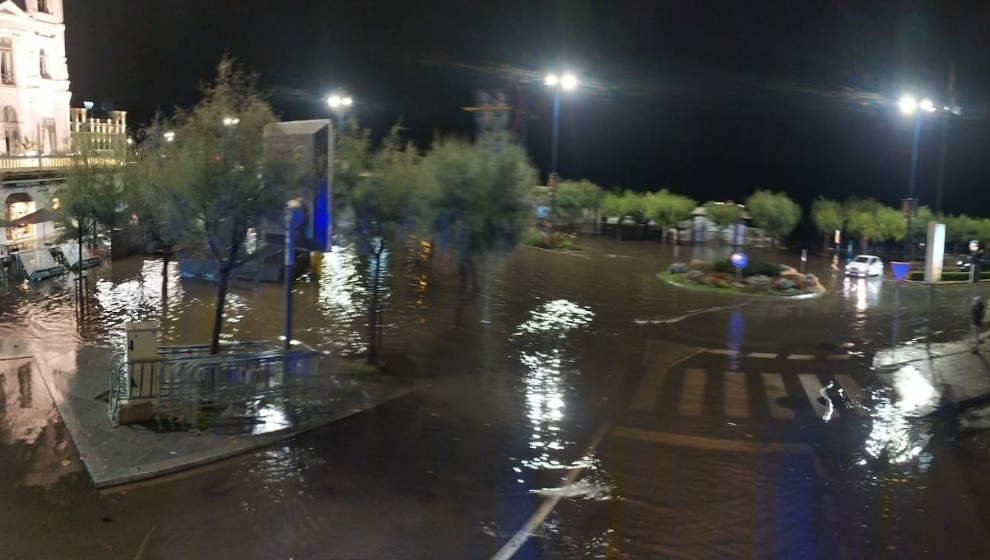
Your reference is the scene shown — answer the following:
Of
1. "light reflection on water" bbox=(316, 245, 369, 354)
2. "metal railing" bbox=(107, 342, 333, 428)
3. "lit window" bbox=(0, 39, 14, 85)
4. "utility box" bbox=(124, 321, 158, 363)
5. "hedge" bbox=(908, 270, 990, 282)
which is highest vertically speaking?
"lit window" bbox=(0, 39, 14, 85)

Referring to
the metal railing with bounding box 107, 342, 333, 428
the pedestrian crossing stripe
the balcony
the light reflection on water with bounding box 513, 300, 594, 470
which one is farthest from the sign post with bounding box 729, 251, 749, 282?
the balcony

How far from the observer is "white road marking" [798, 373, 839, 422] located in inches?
527

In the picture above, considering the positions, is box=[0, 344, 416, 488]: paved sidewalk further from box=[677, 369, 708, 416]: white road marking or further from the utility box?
box=[677, 369, 708, 416]: white road marking

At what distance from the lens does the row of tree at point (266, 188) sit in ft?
42.2

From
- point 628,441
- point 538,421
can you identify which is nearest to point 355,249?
point 538,421

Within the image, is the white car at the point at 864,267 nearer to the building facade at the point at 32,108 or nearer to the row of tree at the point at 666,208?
the row of tree at the point at 666,208

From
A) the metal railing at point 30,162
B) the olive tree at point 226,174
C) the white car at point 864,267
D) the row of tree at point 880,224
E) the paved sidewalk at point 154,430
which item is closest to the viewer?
the paved sidewalk at point 154,430

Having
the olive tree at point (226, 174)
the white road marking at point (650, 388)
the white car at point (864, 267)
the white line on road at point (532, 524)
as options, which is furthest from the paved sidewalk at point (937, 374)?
the white car at point (864, 267)

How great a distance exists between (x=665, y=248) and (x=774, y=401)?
35638mm

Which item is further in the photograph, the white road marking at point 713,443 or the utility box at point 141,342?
the white road marking at point 713,443

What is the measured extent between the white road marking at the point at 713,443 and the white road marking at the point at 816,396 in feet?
6.46

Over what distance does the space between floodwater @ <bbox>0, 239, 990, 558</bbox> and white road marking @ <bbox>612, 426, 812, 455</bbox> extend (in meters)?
0.10

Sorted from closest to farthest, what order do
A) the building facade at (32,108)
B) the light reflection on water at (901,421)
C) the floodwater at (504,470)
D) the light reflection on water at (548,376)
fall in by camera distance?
1. the floodwater at (504,470)
2. the light reflection on water at (548,376)
3. the light reflection on water at (901,421)
4. the building facade at (32,108)

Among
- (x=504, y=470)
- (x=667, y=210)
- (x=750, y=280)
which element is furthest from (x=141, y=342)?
(x=667, y=210)
